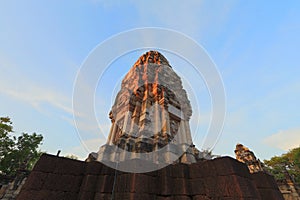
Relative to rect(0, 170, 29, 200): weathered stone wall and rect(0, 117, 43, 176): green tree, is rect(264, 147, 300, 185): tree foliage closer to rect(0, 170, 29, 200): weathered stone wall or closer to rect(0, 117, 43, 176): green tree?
rect(0, 170, 29, 200): weathered stone wall

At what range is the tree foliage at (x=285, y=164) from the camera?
24.8m

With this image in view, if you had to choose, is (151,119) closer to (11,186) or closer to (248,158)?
(248,158)

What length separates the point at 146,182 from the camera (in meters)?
3.89

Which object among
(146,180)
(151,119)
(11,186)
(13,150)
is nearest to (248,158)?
(151,119)

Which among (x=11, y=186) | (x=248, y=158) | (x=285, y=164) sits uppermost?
(x=285, y=164)

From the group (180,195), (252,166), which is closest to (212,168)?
(180,195)

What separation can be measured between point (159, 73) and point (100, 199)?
10.3m

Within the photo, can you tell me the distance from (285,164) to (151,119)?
33.6 m

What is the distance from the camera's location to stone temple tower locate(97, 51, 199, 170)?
262 inches

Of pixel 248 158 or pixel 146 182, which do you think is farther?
pixel 248 158

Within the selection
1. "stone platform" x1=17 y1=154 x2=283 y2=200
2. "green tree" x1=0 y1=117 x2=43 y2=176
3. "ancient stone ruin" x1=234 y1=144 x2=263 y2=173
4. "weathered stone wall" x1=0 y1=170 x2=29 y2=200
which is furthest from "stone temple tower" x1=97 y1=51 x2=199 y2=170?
"green tree" x1=0 y1=117 x2=43 y2=176

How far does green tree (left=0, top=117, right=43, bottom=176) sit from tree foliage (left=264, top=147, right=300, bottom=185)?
4045 centimetres

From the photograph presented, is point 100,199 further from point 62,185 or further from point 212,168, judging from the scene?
point 212,168

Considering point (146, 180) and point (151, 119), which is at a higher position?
point (151, 119)
